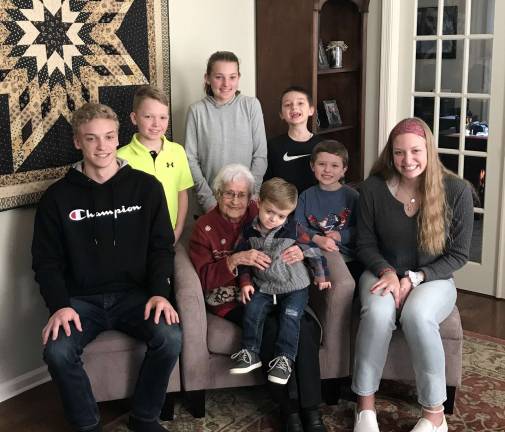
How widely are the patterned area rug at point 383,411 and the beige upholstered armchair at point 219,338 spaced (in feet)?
0.34

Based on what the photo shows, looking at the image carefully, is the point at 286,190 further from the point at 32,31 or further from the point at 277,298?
the point at 32,31

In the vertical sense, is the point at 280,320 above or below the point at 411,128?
below

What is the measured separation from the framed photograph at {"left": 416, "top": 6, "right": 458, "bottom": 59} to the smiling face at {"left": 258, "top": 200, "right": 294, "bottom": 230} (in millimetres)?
1879

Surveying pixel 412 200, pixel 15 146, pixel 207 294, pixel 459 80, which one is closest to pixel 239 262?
pixel 207 294

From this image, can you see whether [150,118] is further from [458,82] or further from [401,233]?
[458,82]

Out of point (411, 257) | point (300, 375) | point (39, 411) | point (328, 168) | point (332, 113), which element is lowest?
point (39, 411)

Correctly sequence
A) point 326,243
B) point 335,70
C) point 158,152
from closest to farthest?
point 326,243 → point 158,152 → point 335,70

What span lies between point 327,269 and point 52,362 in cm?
109

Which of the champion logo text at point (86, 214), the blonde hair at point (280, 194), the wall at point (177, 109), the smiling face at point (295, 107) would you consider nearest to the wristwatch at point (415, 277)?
the blonde hair at point (280, 194)

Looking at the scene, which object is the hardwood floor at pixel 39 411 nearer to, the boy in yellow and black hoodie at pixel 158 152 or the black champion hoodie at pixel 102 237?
the black champion hoodie at pixel 102 237

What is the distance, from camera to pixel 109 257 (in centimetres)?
255

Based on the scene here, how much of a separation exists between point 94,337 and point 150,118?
0.95 metres

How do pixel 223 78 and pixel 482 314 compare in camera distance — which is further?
pixel 482 314

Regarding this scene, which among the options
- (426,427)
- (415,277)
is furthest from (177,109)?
(426,427)
